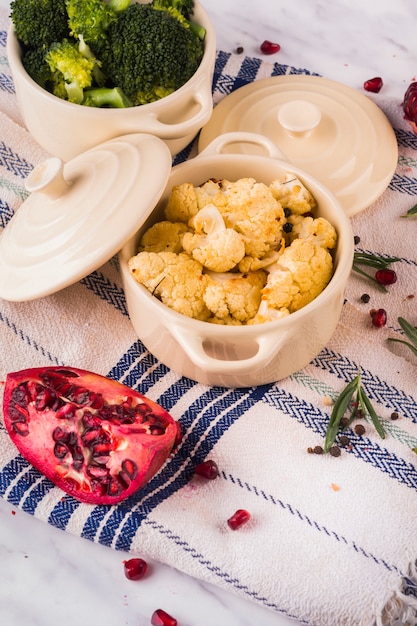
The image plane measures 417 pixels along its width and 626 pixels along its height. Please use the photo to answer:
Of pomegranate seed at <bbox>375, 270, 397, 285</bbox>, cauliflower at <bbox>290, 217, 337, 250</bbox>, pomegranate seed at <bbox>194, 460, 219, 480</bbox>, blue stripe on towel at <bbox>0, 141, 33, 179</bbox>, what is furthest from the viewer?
blue stripe on towel at <bbox>0, 141, 33, 179</bbox>

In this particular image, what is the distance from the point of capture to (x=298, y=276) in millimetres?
1886

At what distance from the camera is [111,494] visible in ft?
5.89

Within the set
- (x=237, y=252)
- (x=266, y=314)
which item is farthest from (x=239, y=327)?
(x=237, y=252)

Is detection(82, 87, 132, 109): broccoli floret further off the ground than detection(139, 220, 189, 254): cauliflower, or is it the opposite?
detection(82, 87, 132, 109): broccoli floret

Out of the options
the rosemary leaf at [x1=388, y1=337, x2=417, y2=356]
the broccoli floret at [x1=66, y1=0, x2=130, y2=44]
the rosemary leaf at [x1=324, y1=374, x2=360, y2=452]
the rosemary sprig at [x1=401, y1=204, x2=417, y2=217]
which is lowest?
the rosemary leaf at [x1=324, y1=374, x2=360, y2=452]

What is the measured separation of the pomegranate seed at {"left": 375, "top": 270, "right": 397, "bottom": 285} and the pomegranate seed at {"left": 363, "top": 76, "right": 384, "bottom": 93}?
2.41 ft

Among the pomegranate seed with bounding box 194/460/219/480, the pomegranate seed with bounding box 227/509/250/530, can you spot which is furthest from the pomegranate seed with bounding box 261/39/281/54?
the pomegranate seed with bounding box 227/509/250/530

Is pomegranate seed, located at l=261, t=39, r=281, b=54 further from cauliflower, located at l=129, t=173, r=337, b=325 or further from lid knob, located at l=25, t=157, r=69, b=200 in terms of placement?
lid knob, located at l=25, t=157, r=69, b=200

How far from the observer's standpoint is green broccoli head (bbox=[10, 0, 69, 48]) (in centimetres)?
217

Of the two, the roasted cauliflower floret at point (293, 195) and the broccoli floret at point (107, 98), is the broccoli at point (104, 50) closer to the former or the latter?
the broccoli floret at point (107, 98)

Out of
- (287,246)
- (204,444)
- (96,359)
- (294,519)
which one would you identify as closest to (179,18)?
(287,246)

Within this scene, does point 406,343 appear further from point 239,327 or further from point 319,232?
point 239,327

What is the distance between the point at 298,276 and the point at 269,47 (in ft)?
3.89

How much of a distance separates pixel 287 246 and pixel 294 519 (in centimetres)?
64
